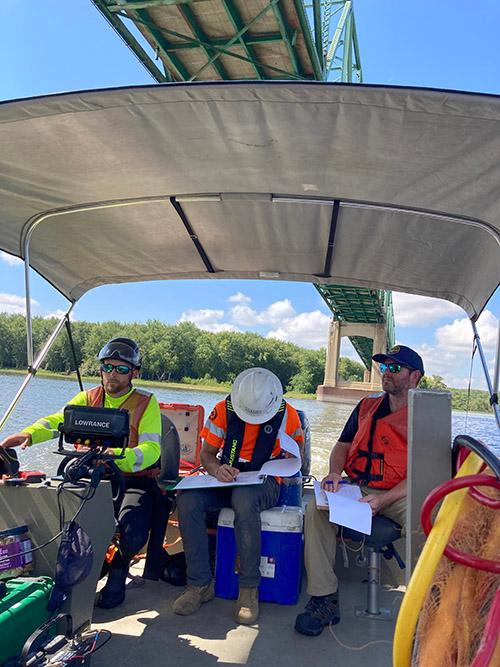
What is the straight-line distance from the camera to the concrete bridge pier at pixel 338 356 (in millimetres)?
26914

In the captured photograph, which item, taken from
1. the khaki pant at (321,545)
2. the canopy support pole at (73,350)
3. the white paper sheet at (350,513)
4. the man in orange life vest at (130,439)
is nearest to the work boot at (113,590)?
the man in orange life vest at (130,439)

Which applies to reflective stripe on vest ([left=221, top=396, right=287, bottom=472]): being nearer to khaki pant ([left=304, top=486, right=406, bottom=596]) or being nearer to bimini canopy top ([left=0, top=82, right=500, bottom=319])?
khaki pant ([left=304, top=486, right=406, bottom=596])

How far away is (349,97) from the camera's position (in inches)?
87.5

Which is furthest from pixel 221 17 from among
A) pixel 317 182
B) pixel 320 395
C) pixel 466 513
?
pixel 320 395

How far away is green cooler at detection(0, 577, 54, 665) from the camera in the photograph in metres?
1.85

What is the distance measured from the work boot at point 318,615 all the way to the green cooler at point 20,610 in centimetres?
136

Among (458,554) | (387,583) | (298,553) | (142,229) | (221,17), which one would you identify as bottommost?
(387,583)

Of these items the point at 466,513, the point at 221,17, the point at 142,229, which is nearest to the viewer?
the point at 466,513

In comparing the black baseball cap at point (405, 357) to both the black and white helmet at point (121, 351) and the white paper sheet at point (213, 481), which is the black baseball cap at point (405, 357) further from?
the black and white helmet at point (121, 351)

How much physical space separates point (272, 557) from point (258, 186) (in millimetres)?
2129

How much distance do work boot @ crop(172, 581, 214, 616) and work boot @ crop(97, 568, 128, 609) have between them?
30 cm

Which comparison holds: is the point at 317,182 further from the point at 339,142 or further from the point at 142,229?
the point at 142,229

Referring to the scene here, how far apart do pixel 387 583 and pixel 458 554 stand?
284cm

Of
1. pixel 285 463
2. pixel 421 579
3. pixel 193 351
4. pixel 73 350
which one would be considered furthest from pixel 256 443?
pixel 193 351
